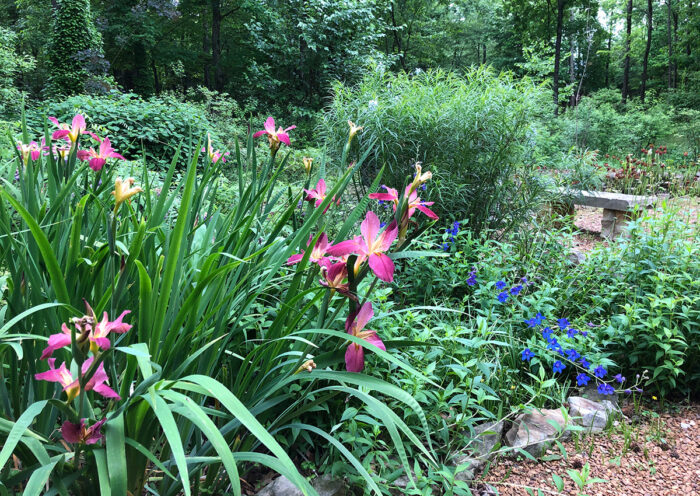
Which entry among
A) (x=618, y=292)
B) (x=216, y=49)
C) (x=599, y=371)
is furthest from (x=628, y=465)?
(x=216, y=49)

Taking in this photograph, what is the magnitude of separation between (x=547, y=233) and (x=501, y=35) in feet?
70.8

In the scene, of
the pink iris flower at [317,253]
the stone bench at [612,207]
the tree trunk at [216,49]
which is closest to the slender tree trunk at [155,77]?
the tree trunk at [216,49]

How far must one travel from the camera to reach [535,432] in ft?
5.22

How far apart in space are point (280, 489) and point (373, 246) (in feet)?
2.47

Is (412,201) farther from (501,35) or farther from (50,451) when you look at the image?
(501,35)

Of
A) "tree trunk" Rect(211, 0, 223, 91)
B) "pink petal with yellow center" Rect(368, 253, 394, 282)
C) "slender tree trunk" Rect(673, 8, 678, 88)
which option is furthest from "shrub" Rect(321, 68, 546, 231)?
"slender tree trunk" Rect(673, 8, 678, 88)

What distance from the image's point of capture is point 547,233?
285 centimetres

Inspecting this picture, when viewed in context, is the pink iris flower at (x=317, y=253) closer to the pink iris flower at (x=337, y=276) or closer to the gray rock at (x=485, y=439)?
the pink iris flower at (x=337, y=276)

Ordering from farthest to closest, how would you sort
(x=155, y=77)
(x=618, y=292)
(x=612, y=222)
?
(x=155, y=77)
(x=612, y=222)
(x=618, y=292)

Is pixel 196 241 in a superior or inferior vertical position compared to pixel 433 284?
superior

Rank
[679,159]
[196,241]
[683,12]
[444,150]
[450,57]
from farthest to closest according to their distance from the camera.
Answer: [450,57], [683,12], [679,159], [444,150], [196,241]

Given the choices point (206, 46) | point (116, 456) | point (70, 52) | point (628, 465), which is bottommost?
point (628, 465)

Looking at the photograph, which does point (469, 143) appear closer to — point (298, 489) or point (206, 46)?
point (298, 489)

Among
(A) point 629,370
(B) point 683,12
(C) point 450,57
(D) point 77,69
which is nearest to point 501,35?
(C) point 450,57
